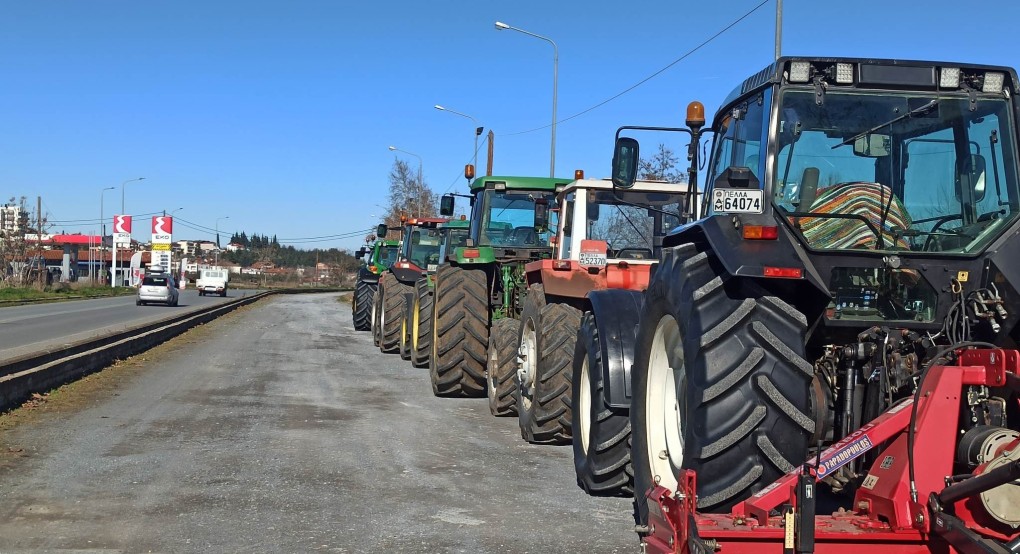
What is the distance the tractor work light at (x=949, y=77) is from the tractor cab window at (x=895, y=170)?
0.07 metres

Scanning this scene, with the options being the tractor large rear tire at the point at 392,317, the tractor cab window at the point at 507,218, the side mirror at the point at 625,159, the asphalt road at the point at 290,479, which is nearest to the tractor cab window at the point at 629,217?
the asphalt road at the point at 290,479

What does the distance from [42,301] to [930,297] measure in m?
50.4

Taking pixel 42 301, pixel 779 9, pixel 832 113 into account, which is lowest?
pixel 42 301

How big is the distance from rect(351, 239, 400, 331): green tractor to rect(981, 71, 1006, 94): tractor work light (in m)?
22.5

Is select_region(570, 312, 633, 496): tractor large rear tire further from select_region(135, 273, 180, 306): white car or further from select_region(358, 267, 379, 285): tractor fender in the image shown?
select_region(135, 273, 180, 306): white car

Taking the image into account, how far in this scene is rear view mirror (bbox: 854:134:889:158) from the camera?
4980 millimetres

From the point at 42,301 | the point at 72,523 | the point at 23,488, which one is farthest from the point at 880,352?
the point at 42,301

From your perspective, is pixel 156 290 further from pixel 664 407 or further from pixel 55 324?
pixel 664 407

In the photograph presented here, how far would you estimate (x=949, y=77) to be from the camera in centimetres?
497

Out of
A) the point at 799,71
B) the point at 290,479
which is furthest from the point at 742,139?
the point at 290,479

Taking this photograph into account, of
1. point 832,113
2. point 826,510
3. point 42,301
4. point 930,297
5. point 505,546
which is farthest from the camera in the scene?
point 42,301

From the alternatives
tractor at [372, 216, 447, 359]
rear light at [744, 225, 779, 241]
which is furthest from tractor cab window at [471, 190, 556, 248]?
rear light at [744, 225, 779, 241]

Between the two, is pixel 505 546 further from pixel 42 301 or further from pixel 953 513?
pixel 42 301

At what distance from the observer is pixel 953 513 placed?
3.65m
